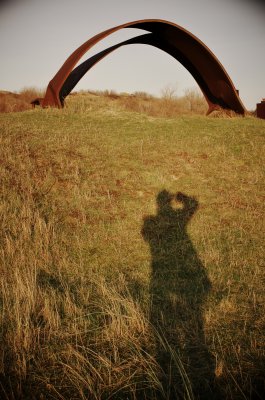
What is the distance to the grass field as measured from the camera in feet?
8.23

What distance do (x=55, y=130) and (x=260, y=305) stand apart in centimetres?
788

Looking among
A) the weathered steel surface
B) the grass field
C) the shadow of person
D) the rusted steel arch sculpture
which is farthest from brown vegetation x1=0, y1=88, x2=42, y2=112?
the shadow of person

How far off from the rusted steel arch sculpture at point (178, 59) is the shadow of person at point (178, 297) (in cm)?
746

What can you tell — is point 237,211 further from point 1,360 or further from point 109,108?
point 109,108

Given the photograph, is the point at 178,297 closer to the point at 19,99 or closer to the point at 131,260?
the point at 131,260

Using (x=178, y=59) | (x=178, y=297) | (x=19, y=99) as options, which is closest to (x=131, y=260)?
(x=178, y=297)

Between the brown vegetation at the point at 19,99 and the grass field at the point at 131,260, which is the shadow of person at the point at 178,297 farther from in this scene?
the brown vegetation at the point at 19,99

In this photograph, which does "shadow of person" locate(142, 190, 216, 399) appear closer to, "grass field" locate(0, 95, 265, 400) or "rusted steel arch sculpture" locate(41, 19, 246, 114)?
"grass field" locate(0, 95, 265, 400)

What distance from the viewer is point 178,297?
3.66 meters

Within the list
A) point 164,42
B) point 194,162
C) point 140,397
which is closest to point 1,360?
point 140,397

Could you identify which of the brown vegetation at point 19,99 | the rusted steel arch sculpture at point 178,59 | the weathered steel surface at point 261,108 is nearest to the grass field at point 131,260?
the rusted steel arch sculpture at point 178,59

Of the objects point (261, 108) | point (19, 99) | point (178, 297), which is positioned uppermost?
point (19, 99)

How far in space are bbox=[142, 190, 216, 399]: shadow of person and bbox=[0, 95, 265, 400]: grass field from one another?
2cm

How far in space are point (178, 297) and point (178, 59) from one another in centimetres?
1325
